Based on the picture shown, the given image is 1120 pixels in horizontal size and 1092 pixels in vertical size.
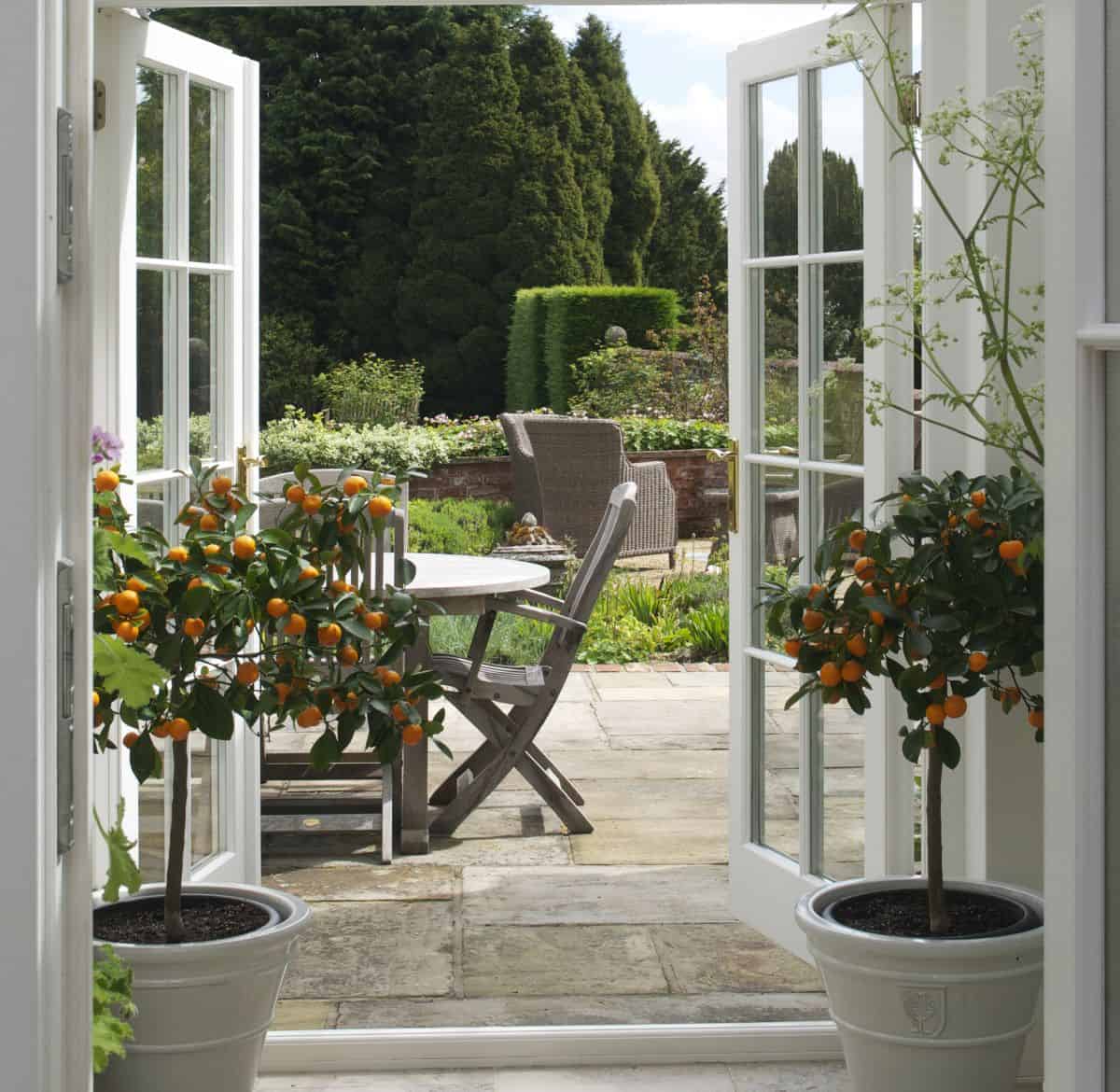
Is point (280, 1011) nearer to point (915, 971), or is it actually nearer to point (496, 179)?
point (915, 971)

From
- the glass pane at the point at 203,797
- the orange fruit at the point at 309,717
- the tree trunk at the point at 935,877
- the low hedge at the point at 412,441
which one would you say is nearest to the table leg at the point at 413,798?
the glass pane at the point at 203,797

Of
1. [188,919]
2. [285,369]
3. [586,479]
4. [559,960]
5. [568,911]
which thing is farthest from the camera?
[285,369]

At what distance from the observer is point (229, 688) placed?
8.79 feet

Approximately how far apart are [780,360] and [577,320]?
11423mm

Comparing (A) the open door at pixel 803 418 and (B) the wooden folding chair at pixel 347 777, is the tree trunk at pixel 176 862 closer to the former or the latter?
(B) the wooden folding chair at pixel 347 777

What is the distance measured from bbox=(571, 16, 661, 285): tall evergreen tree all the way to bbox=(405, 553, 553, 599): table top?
1267 centimetres

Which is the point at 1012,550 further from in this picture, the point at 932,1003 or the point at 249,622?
the point at 249,622

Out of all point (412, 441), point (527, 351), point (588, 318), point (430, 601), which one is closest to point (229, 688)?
point (430, 601)

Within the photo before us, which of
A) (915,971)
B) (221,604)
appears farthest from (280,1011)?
(915,971)

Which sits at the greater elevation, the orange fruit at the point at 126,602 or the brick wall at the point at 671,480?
the brick wall at the point at 671,480

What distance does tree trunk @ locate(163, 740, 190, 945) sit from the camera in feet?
8.82

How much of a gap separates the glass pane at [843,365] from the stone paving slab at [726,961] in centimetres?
120

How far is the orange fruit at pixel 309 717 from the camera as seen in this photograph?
8.54ft

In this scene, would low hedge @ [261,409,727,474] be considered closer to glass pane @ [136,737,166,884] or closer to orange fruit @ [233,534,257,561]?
glass pane @ [136,737,166,884]
